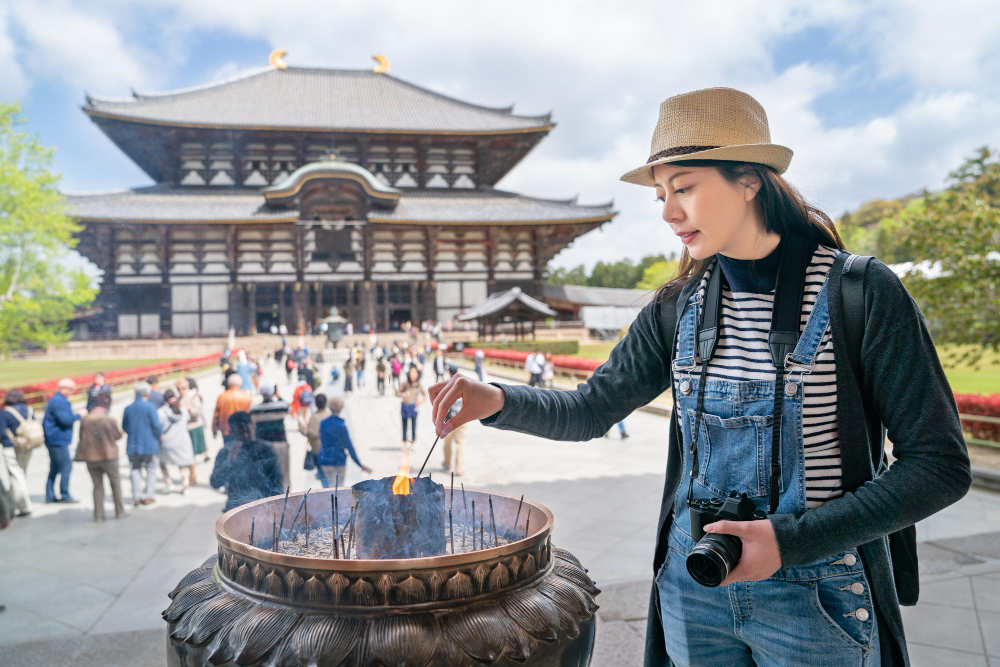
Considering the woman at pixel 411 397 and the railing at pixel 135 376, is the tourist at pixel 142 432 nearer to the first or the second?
the woman at pixel 411 397

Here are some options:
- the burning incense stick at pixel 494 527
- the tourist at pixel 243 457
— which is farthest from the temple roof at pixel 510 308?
the burning incense stick at pixel 494 527

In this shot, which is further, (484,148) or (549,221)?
(484,148)

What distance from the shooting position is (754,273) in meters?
1.24

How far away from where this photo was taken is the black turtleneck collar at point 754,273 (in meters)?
1.23

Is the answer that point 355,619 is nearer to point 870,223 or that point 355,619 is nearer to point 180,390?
point 180,390

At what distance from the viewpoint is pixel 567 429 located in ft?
4.72

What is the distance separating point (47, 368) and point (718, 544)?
18.4 metres

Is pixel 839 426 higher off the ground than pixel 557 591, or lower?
higher

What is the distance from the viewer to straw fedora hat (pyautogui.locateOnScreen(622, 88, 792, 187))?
3.79 ft

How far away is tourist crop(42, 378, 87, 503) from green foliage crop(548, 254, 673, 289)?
141ft

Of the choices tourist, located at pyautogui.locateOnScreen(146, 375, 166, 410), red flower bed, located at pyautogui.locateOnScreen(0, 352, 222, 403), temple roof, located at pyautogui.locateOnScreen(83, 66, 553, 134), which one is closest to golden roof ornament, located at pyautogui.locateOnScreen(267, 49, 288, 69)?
temple roof, located at pyautogui.locateOnScreen(83, 66, 553, 134)

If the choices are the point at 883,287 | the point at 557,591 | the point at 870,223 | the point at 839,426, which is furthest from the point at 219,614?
the point at 870,223

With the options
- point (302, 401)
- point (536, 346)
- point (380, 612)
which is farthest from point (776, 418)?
point (536, 346)

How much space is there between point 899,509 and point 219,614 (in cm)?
117
